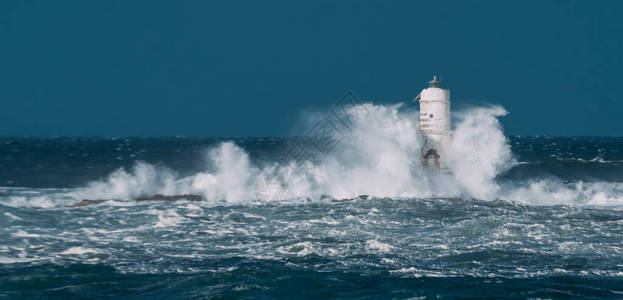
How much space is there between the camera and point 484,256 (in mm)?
14172

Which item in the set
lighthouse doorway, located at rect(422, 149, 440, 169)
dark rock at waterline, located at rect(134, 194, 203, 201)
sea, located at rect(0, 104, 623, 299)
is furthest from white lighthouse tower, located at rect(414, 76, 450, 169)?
dark rock at waterline, located at rect(134, 194, 203, 201)

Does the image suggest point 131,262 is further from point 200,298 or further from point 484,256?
point 484,256

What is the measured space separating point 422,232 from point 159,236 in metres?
7.03

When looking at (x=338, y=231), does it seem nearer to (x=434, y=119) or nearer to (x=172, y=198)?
(x=172, y=198)

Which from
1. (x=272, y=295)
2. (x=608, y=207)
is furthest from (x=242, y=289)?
(x=608, y=207)

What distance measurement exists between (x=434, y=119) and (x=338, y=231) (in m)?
10.7

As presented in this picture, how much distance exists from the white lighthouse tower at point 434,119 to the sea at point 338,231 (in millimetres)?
909

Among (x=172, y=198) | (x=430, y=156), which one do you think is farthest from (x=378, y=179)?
(x=172, y=198)

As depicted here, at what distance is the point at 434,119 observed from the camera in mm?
26562

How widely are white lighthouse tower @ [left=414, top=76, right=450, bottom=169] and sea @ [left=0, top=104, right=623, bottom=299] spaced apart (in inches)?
35.8

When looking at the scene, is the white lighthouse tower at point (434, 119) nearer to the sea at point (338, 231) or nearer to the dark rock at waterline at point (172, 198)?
the sea at point (338, 231)

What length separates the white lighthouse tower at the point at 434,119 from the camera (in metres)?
26.4

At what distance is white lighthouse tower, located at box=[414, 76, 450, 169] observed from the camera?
86.5ft

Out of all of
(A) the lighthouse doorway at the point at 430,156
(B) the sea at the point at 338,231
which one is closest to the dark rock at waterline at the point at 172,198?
(B) the sea at the point at 338,231
